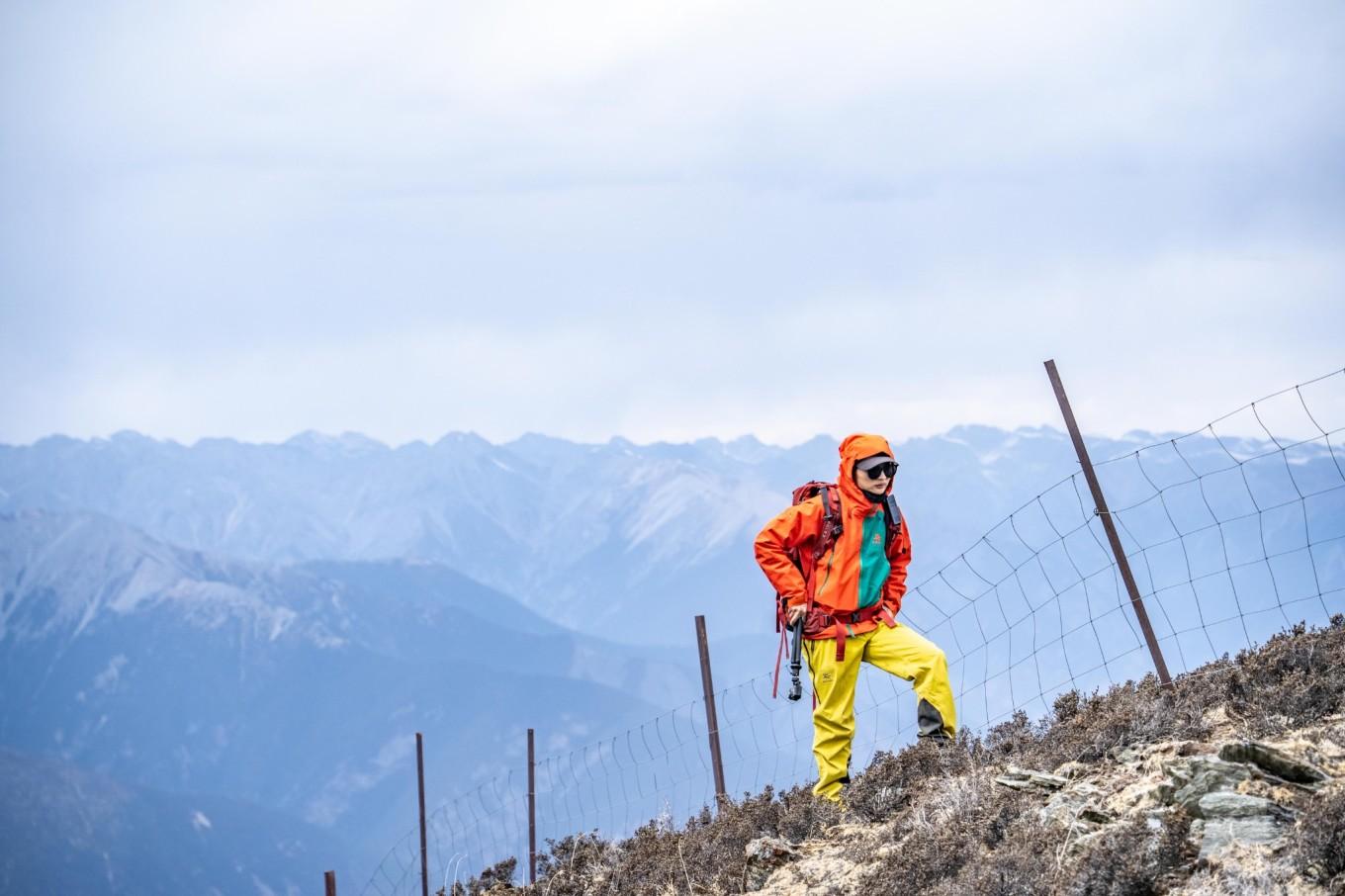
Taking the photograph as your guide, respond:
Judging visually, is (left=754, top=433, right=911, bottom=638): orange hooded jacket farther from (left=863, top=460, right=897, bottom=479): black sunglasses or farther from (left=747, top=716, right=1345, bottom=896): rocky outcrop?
(left=747, top=716, right=1345, bottom=896): rocky outcrop

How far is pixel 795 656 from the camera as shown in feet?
24.1

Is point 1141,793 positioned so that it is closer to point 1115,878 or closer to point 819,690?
point 1115,878

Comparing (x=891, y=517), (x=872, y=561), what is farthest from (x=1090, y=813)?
(x=891, y=517)

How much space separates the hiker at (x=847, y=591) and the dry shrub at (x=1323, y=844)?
111 inches

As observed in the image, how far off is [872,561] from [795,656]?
69 centimetres

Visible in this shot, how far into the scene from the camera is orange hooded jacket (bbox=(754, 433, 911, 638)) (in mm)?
7398

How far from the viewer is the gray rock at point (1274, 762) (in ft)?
16.8

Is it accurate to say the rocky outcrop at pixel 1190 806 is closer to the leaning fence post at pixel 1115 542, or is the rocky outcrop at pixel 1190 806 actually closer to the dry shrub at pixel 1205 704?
the dry shrub at pixel 1205 704

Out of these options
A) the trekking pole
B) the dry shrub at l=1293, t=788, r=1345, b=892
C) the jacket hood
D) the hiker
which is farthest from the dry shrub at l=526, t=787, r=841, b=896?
the dry shrub at l=1293, t=788, r=1345, b=892

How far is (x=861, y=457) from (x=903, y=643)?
1046 millimetres

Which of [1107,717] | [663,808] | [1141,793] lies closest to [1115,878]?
[1141,793]

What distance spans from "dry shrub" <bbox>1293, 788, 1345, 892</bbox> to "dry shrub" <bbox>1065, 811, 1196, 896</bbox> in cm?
43

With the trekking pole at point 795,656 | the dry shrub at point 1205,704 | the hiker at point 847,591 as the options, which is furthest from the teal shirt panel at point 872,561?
the dry shrub at point 1205,704

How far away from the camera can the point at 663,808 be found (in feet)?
29.4
